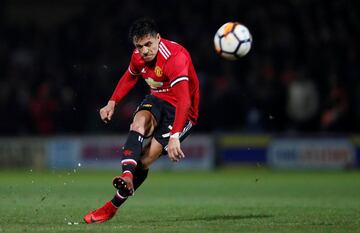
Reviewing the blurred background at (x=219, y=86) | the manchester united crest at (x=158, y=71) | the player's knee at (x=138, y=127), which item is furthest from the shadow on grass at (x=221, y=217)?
the blurred background at (x=219, y=86)

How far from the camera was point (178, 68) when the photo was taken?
27.6ft

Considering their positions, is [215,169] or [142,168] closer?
[142,168]

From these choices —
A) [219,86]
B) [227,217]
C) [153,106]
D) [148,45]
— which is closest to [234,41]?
[153,106]

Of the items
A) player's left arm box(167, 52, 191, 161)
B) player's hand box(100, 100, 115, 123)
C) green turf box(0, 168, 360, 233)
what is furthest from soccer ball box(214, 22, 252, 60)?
green turf box(0, 168, 360, 233)

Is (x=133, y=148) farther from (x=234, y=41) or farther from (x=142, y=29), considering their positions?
(x=234, y=41)

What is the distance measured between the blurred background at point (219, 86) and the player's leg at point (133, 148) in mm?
10323

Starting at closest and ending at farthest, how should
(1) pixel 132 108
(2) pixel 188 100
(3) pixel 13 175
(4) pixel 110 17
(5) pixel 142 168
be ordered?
(2) pixel 188 100 → (5) pixel 142 168 → (3) pixel 13 175 → (1) pixel 132 108 → (4) pixel 110 17

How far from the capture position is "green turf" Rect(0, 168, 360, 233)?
27.2 ft

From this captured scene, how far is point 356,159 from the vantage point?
19.0 meters

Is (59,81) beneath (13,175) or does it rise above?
above

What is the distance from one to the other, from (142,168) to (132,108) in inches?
419

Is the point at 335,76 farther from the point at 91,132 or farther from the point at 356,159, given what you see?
the point at 91,132

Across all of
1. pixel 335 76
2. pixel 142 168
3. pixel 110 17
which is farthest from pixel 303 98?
pixel 142 168

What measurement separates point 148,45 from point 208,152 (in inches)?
443
